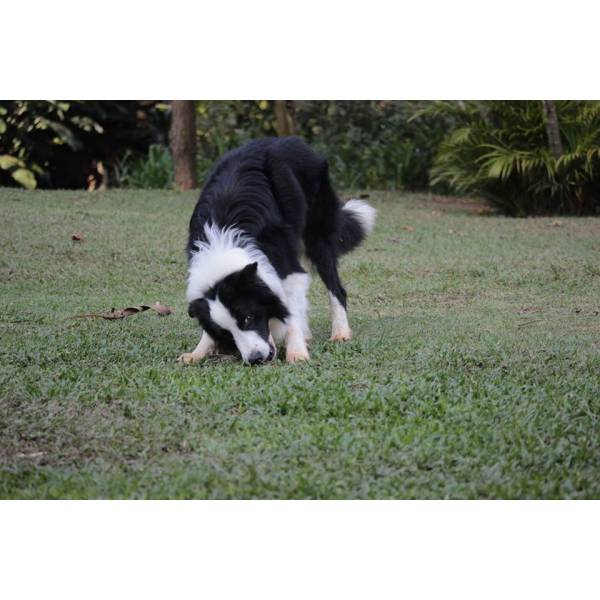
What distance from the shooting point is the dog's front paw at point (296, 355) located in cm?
472

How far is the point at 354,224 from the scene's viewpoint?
243 inches

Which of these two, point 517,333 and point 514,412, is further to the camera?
point 517,333

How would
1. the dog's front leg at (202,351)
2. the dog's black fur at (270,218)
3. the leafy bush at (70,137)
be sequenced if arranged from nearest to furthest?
the dog's black fur at (270,218) < the dog's front leg at (202,351) < the leafy bush at (70,137)

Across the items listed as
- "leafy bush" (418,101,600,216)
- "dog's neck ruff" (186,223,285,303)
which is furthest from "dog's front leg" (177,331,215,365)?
"leafy bush" (418,101,600,216)

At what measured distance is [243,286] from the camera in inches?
178

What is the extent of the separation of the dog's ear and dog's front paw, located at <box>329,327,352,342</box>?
1.08 meters

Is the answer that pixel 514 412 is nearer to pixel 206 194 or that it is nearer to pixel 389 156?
pixel 206 194

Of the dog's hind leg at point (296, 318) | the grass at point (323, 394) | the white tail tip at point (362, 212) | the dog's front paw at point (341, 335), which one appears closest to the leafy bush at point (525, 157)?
the grass at point (323, 394)

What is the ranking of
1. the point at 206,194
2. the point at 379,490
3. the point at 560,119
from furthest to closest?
the point at 560,119 → the point at 206,194 → the point at 379,490

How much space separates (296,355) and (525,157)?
618 cm

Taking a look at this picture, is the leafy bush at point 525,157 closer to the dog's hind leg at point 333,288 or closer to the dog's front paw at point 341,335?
the dog's hind leg at point 333,288

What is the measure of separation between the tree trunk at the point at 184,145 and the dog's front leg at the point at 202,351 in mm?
6659

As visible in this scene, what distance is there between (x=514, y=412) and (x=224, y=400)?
1.23 m

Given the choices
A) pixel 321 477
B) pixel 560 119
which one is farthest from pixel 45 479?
pixel 560 119
